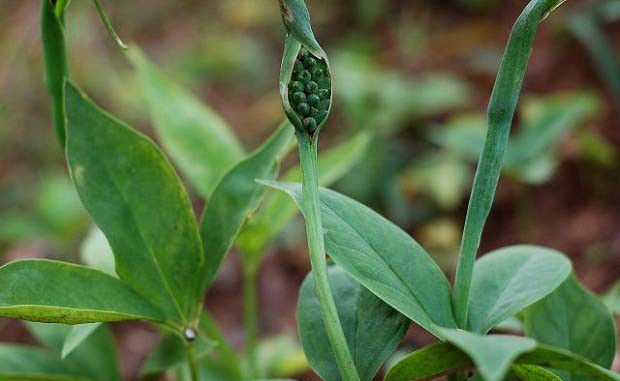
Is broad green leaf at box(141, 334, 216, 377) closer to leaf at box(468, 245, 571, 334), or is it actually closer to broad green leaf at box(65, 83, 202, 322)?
broad green leaf at box(65, 83, 202, 322)

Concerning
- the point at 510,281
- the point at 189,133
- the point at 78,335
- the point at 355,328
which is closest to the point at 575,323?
the point at 510,281

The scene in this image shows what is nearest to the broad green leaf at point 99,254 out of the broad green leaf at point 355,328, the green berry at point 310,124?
the broad green leaf at point 355,328

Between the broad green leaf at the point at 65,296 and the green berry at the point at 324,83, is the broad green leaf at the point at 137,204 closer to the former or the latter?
the broad green leaf at the point at 65,296

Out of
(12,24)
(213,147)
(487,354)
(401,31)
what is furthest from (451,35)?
(487,354)

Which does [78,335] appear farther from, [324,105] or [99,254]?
[324,105]

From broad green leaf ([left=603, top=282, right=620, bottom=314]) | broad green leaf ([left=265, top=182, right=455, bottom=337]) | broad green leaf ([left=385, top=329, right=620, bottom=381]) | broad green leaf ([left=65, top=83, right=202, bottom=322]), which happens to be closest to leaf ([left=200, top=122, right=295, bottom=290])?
broad green leaf ([left=65, top=83, right=202, bottom=322])

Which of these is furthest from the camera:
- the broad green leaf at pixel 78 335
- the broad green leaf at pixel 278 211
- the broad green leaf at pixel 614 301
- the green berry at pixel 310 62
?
the broad green leaf at pixel 278 211
